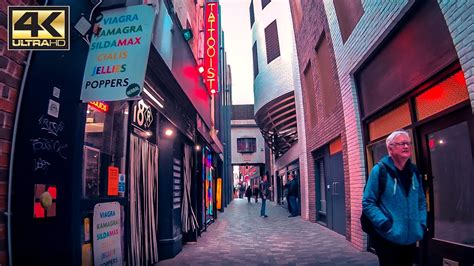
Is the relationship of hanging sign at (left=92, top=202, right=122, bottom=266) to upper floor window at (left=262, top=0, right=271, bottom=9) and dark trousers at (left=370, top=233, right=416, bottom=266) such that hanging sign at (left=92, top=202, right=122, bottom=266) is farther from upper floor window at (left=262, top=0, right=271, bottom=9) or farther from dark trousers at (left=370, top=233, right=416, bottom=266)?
upper floor window at (left=262, top=0, right=271, bottom=9)

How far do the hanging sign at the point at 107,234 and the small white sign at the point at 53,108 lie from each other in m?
1.20

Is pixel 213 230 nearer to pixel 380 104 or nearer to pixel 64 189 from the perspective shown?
pixel 380 104

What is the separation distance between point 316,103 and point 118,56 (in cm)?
983

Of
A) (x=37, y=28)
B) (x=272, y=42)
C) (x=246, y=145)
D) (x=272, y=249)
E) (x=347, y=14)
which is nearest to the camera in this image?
(x=37, y=28)

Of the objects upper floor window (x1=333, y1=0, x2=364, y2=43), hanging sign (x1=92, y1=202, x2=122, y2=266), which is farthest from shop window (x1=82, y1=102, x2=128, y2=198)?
upper floor window (x1=333, y1=0, x2=364, y2=43)

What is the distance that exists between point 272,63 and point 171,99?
43.9ft

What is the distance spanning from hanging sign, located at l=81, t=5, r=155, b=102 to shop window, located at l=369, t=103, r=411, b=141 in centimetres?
441

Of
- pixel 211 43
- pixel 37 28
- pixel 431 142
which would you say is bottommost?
pixel 431 142

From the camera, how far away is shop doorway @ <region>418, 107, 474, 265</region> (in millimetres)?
4688

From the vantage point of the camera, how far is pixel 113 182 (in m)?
4.78

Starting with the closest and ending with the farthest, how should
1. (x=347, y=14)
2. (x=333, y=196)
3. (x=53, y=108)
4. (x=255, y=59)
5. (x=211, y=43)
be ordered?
(x=53, y=108)
(x=347, y=14)
(x=333, y=196)
(x=211, y=43)
(x=255, y=59)

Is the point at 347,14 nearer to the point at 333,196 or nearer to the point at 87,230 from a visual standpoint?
the point at 333,196

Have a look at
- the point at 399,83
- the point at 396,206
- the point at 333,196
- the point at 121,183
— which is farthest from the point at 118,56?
the point at 333,196

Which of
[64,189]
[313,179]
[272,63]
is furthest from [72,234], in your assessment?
[272,63]
